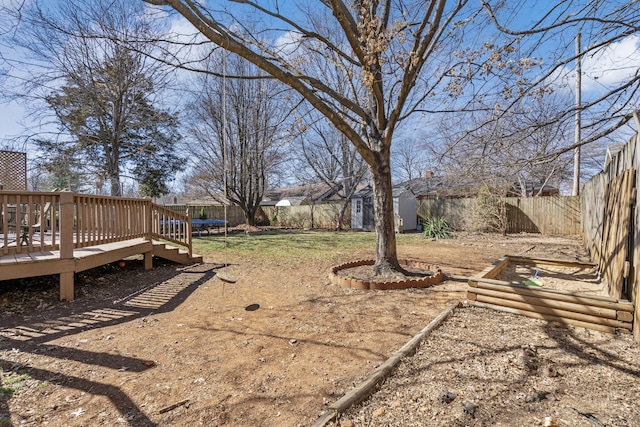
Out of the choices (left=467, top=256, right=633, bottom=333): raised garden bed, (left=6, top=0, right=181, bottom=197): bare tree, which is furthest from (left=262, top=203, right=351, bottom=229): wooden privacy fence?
(left=467, top=256, right=633, bottom=333): raised garden bed

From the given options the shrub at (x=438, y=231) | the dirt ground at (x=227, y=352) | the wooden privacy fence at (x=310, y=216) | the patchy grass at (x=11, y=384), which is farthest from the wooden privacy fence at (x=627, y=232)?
the wooden privacy fence at (x=310, y=216)

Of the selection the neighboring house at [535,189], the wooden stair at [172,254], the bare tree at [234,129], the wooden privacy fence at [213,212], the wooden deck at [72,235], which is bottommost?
the wooden stair at [172,254]

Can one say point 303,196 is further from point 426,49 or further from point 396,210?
point 426,49

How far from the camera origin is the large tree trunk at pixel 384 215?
18.2ft

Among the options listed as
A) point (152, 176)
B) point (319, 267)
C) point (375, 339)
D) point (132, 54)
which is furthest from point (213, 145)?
point (375, 339)

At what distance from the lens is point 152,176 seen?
1730cm

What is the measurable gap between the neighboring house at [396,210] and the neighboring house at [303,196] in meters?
5.67

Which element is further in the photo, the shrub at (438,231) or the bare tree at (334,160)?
the bare tree at (334,160)

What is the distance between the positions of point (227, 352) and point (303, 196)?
32050 millimetres

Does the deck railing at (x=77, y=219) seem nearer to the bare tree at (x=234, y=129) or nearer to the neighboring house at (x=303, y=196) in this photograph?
the bare tree at (x=234, y=129)

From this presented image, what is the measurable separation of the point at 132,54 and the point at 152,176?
691cm

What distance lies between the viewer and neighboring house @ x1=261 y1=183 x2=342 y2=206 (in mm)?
27906

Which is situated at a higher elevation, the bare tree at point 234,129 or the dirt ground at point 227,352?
the bare tree at point 234,129

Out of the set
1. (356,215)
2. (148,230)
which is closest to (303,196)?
(356,215)
